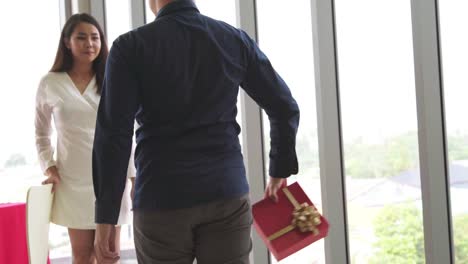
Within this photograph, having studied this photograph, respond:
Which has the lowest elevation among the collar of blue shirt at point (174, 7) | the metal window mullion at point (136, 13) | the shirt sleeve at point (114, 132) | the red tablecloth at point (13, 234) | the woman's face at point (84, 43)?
the red tablecloth at point (13, 234)

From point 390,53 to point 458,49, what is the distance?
13.1 inches

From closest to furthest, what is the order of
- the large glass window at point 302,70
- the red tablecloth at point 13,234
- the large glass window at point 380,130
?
the red tablecloth at point 13,234 → the large glass window at point 380,130 → the large glass window at point 302,70

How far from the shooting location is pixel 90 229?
115 inches

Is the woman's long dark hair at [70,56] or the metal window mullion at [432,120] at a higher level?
the woman's long dark hair at [70,56]

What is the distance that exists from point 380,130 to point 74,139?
4.86ft

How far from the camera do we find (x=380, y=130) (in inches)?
126

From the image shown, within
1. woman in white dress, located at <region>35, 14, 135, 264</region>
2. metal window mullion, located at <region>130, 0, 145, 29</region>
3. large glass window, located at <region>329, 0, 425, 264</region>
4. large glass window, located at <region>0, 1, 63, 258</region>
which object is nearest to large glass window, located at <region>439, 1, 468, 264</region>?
large glass window, located at <region>329, 0, 425, 264</region>

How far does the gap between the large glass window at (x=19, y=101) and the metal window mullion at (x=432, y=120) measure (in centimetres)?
220

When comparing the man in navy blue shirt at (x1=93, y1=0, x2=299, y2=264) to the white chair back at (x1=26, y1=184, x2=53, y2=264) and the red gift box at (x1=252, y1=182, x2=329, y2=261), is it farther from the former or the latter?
the white chair back at (x1=26, y1=184, x2=53, y2=264)

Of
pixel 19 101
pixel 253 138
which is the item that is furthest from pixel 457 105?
pixel 19 101

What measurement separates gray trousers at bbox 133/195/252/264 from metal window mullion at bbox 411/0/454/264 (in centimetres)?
152

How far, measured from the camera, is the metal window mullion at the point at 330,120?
3.25 metres

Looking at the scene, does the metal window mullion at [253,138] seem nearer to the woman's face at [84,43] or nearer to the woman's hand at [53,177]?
the woman's face at [84,43]

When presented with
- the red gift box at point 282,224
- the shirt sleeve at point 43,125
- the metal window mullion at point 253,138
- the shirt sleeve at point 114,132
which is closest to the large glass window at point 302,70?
the metal window mullion at point 253,138
